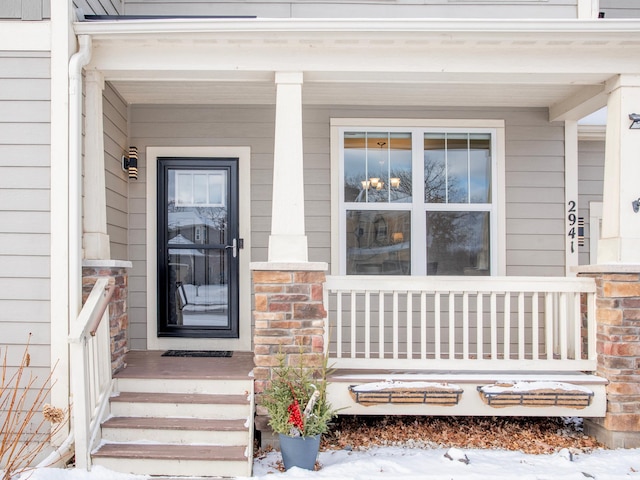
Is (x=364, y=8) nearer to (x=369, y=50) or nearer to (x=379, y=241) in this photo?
(x=369, y=50)

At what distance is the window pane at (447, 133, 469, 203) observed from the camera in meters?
4.61

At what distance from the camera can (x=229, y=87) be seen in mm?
4105

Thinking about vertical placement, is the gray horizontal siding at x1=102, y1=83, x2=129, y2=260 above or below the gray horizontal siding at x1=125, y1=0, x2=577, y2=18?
below

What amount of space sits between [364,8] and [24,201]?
330cm

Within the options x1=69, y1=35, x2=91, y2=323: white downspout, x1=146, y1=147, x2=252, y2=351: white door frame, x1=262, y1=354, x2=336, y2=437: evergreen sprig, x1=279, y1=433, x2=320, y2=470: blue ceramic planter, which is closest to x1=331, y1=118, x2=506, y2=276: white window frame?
x1=146, y1=147, x2=252, y2=351: white door frame

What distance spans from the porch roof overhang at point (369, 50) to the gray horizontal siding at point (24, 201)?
48cm

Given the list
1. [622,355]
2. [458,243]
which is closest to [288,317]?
[458,243]

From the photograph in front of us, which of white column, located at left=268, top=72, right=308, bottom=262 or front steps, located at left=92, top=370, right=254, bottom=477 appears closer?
front steps, located at left=92, top=370, right=254, bottom=477

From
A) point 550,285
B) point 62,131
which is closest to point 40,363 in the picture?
point 62,131

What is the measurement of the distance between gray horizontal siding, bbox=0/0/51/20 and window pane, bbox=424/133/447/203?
10.6 ft

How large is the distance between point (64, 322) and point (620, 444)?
394 cm

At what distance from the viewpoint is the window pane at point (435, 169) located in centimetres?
459

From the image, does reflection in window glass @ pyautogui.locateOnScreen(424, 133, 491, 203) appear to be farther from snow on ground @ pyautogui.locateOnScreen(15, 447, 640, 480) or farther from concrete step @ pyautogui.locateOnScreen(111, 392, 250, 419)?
concrete step @ pyautogui.locateOnScreen(111, 392, 250, 419)

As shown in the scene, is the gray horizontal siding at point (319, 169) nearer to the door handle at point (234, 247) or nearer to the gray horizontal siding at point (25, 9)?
the door handle at point (234, 247)
